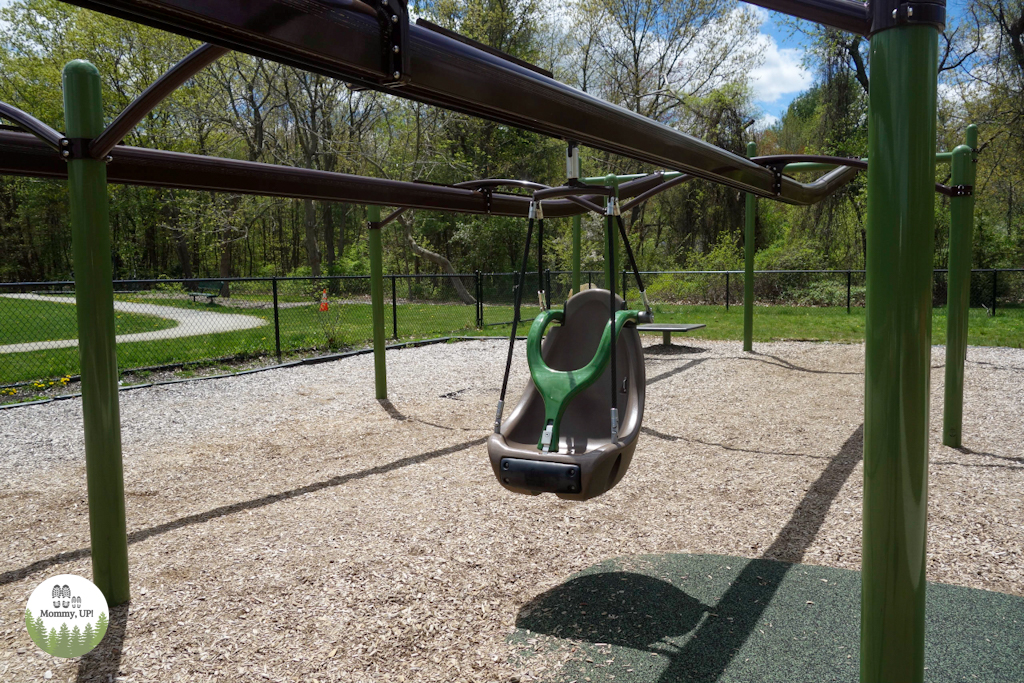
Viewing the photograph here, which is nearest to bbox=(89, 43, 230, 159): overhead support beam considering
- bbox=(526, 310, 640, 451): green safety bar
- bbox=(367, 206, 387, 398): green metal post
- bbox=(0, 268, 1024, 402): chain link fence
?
bbox=(526, 310, 640, 451): green safety bar

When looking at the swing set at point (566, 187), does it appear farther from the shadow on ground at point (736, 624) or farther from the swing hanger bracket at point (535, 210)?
the shadow on ground at point (736, 624)

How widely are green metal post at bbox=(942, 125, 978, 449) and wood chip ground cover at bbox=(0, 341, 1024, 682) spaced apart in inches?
11.2

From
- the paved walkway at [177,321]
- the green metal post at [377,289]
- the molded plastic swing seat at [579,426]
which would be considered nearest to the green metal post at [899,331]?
the molded plastic swing seat at [579,426]

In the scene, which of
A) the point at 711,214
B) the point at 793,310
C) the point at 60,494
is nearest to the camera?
the point at 60,494

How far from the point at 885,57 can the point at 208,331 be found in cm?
1333

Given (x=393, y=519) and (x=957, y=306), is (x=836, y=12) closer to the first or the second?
(x=393, y=519)

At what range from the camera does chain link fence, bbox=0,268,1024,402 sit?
386 inches

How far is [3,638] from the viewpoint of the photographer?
290 cm

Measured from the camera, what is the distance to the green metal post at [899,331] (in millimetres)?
1563

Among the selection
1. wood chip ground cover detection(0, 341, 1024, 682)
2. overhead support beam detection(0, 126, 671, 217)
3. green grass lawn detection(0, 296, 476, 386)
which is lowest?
wood chip ground cover detection(0, 341, 1024, 682)

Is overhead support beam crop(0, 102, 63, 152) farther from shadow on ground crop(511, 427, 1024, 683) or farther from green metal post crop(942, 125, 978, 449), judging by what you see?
green metal post crop(942, 125, 978, 449)

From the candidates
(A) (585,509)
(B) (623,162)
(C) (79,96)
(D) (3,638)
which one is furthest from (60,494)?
(B) (623,162)

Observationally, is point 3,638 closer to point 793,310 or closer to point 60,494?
point 60,494

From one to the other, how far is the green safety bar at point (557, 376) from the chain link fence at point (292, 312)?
7.12 feet
